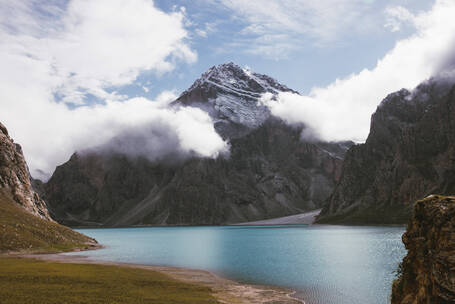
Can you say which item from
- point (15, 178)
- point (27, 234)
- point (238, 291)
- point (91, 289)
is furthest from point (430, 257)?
point (15, 178)

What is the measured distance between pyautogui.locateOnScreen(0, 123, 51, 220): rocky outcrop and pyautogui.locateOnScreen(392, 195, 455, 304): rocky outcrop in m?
109

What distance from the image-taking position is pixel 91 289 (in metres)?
34.7

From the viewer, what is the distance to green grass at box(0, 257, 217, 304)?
29.0 meters

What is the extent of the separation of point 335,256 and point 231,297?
3898 centimetres

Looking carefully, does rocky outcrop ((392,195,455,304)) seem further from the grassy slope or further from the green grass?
the grassy slope

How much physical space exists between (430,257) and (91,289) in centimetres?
2760

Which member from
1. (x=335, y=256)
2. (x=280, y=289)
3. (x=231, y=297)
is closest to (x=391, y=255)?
(x=335, y=256)

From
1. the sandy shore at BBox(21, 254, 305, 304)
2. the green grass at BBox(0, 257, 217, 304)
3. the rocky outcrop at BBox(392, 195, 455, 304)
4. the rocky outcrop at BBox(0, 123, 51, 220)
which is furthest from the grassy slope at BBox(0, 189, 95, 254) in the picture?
the rocky outcrop at BBox(392, 195, 455, 304)

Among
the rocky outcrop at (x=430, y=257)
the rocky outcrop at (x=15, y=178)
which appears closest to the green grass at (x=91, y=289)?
the rocky outcrop at (x=430, y=257)

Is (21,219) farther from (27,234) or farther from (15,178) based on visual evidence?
(15,178)

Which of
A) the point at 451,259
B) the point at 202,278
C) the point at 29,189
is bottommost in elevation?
the point at 202,278

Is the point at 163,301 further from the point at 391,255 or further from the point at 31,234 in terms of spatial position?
the point at 31,234

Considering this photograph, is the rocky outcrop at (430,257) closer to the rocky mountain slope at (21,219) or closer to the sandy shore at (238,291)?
the sandy shore at (238,291)

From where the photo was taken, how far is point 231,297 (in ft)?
123
